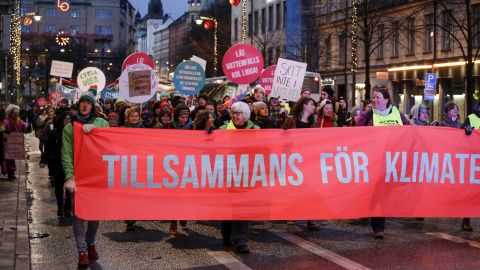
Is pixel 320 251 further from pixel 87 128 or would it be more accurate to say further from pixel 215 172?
pixel 87 128

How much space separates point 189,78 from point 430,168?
11.2 meters

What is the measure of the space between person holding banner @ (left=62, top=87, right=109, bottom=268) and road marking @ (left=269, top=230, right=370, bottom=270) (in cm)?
250

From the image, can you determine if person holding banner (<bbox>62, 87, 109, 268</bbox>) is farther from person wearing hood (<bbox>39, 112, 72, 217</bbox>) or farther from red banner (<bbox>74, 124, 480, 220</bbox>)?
person wearing hood (<bbox>39, 112, 72, 217</bbox>)

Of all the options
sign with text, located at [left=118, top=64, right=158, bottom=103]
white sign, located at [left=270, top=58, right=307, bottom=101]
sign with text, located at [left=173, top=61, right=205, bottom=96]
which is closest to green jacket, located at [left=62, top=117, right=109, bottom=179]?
sign with text, located at [left=118, top=64, right=158, bottom=103]

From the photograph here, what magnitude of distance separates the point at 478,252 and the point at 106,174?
4286mm

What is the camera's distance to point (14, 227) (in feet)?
35.0

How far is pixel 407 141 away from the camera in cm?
949

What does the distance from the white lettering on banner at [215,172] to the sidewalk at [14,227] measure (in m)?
1.31

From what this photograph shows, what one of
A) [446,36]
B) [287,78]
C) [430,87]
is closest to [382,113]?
[287,78]

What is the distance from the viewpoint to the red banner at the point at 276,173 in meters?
8.59

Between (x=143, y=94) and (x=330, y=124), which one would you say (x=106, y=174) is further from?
(x=143, y=94)

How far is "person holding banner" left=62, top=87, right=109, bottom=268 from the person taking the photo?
8305 mm

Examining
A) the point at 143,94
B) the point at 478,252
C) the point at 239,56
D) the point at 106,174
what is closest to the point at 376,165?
the point at 478,252

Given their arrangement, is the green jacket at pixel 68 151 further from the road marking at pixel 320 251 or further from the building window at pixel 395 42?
the building window at pixel 395 42
